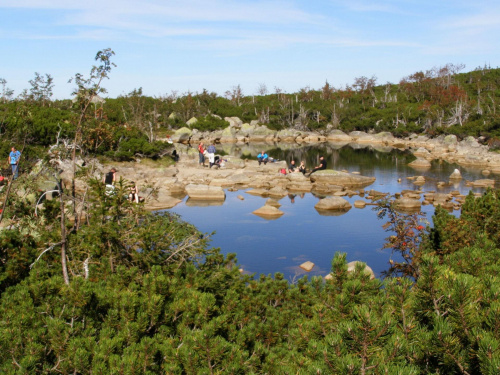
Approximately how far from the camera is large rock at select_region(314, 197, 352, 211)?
22.1m

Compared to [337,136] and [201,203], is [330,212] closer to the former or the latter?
[201,203]

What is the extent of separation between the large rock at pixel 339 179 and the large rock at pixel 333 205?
18.2ft

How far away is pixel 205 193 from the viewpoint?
2409 centimetres

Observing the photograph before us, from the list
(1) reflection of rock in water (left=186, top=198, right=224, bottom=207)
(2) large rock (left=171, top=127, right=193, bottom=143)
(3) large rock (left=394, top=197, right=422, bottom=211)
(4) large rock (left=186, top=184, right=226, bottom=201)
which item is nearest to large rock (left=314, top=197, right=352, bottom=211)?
(3) large rock (left=394, top=197, right=422, bottom=211)

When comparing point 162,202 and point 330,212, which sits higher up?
point 162,202

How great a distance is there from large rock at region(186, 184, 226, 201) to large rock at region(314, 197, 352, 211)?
15.6 feet

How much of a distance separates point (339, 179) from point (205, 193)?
28.1 ft

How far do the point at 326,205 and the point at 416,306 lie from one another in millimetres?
18541

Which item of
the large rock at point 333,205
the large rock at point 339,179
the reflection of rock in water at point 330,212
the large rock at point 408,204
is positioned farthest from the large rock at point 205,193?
the large rock at point 408,204

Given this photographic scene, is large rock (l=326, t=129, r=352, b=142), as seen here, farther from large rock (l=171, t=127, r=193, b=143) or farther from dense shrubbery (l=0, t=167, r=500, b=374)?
dense shrubbery (l=0, t=167, r=500, b=374)

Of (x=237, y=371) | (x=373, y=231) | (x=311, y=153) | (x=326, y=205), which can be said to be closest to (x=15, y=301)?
(x=237, y=371)

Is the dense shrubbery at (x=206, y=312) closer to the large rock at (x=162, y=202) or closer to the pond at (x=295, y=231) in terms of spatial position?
the pond at (x=295, y=231)

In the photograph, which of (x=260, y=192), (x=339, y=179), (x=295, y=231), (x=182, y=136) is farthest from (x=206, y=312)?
(x=182, y=136)

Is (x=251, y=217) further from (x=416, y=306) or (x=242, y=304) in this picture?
(x=416, y=306)
